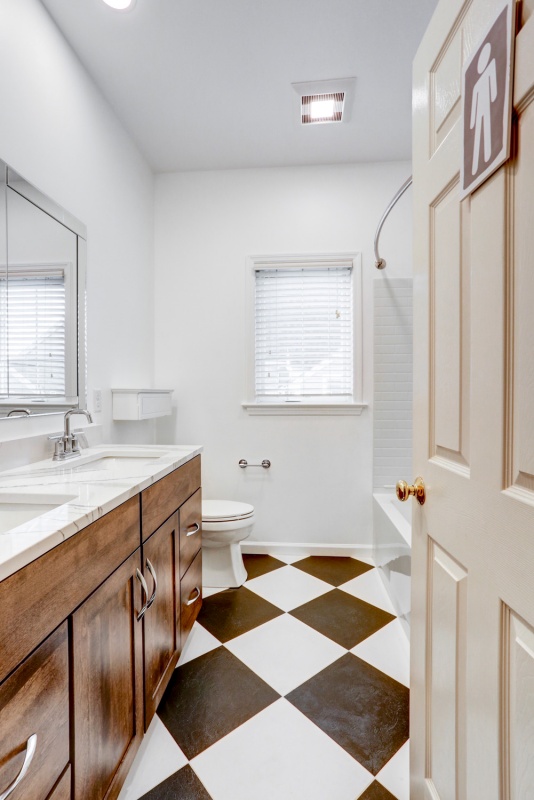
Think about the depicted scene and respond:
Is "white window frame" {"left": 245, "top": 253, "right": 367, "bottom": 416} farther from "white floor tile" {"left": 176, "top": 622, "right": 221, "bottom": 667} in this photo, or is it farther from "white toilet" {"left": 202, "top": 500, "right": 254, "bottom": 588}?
"white floor tile" {"left": 176, "top": 622, "right": 221, "bottom": 667}

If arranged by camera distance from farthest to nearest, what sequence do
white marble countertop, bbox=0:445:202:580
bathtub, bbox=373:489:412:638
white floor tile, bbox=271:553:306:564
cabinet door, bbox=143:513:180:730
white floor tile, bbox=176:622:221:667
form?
white floor tile, bbox=271:553:306:564, bathtub, bbox=373:489:412:638, white floor tile, bbox=176:622:221:667, cabinet door, bbox=143:513:180:730, white marble countertop, bbox=0:445:202:580

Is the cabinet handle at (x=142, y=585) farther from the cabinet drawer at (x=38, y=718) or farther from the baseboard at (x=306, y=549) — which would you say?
the baseboard at (x=306, y=549)

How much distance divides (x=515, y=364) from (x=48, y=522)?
0.87 m

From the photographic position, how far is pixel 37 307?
1531 millimetres

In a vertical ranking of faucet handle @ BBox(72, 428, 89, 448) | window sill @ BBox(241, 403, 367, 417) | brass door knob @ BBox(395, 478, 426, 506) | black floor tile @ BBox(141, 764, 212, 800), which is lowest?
black floor tile @ BBox(141, 764, 212, 800)

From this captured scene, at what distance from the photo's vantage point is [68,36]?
1.69 m

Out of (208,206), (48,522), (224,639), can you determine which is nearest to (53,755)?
(48,522)

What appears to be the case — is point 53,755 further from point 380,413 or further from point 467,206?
point 380,413

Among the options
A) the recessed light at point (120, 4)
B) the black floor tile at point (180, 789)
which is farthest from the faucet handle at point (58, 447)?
the recessed light at point (120, 4)

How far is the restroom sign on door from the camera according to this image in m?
0.59

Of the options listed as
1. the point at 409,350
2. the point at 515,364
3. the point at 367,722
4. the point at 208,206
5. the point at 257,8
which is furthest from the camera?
the point at 208,206

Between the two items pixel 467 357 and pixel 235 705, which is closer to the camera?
pixel 467 357

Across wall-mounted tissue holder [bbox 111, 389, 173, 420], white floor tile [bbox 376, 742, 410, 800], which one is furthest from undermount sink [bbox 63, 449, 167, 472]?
white floor tile [bbox 376, 742, 410, 800]

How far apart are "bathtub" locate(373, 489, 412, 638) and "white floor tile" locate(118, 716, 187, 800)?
103 cm
